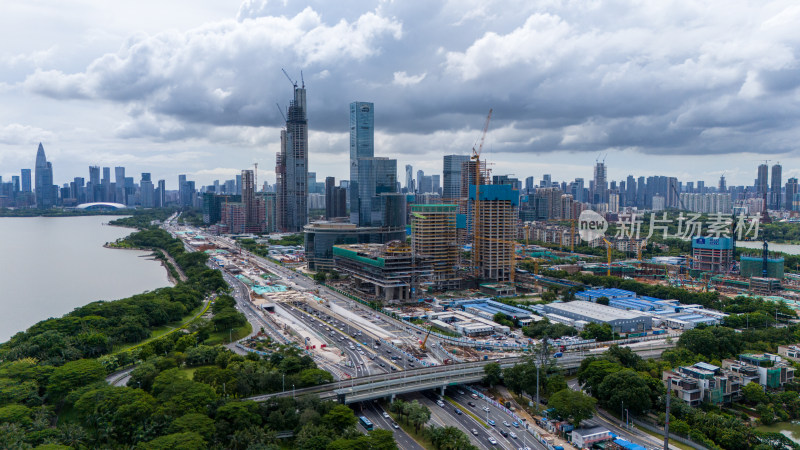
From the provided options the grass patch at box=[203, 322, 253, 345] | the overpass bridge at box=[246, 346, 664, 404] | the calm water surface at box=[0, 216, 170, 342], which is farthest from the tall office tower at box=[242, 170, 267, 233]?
the overpass bridge at box=[246, 346, 664, 404]

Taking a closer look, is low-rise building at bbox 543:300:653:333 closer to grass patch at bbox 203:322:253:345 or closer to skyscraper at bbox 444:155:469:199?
grass patch at bbox 203:322:253:345

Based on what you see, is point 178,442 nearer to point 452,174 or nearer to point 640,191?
point 452,174

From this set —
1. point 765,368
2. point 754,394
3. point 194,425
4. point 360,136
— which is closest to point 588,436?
point 754,394

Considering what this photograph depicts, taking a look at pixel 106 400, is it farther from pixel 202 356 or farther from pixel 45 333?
pixel 45 333

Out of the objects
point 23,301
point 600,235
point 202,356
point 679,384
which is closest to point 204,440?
point 202,356

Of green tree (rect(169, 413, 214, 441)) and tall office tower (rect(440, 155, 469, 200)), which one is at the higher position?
tall office tower (rect(440, 155, 469, 200))

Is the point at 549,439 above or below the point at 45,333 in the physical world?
below
